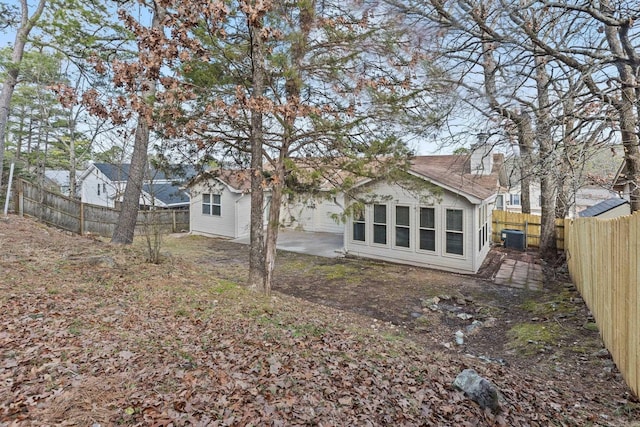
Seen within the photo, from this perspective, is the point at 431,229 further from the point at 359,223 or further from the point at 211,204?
the point at 211,204

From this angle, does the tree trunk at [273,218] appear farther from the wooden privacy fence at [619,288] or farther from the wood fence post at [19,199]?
the wood fence post at [19,199]

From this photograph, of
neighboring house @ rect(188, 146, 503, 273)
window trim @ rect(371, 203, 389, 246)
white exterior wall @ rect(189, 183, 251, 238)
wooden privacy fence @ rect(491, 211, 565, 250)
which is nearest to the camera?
neighboring house @ rect(188, 146, 503, 273)

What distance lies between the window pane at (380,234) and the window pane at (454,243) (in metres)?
2.14

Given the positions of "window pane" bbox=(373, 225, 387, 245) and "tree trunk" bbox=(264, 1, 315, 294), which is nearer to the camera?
"tree trunk" bbox=(264, 1, 315, 294)

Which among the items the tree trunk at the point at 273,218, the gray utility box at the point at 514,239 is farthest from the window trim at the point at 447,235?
the tree trunk at the point at 273,218

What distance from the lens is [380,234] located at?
39.3 feet

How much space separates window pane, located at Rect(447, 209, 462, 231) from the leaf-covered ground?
657cm

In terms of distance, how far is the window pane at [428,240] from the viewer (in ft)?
35.8

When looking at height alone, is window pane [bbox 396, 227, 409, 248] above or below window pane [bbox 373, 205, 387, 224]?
below

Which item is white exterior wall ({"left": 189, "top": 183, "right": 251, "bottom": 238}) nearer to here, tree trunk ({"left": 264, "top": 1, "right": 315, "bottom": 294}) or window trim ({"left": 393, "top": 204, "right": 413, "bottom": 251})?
window trim ({"left": 393, "top": 204, "right": 413, "bottom": 251})

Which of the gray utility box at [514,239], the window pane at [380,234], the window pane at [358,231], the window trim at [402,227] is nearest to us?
the window trim at [402,227]

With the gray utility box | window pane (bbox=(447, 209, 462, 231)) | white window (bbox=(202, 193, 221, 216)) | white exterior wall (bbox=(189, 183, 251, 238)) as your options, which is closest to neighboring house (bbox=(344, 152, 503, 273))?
window pane (bbox=(447, 209, 462, 231))

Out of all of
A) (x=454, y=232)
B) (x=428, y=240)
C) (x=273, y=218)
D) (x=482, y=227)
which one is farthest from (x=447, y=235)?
(x=273, y=218)

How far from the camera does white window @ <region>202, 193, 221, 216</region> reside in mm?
16781
